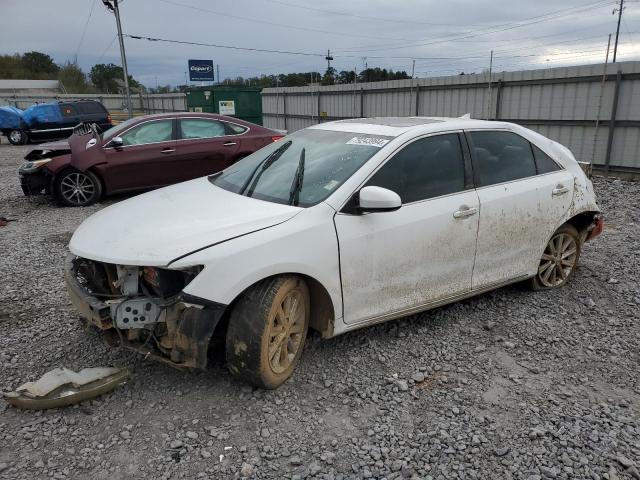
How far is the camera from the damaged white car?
9.72ft

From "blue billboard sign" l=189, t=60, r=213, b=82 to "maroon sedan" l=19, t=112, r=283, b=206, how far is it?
1406 cm

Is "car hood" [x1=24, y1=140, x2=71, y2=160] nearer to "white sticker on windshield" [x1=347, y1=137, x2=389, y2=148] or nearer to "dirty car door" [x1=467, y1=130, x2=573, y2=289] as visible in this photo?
"white sticker on windshield" [x1=347, y1=137, x2=389, y2=148]


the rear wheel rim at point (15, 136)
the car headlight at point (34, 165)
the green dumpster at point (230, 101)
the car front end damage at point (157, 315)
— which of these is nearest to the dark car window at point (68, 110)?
the rear wheel rim at point (15, 136)

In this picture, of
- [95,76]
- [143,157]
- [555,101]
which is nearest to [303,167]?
[143,157]

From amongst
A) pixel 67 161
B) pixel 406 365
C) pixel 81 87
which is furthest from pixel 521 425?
pixel 81 87

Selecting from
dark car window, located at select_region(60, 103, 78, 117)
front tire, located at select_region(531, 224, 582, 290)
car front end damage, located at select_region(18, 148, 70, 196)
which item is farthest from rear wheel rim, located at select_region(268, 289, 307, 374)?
dark car window, located at select_region(60, 103, 78, 117)

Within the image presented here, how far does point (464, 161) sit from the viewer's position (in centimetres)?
407

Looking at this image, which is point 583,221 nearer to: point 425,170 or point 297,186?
point 425,170

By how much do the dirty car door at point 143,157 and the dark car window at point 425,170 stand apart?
6.42 metres

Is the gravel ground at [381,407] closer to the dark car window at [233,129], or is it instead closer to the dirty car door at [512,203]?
the dirty car door at [512,203]

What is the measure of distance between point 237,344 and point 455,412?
135 centimetres

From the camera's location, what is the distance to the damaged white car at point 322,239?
9.72 ft

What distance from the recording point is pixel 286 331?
3236 millimetres

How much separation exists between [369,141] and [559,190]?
1912 millimetres
